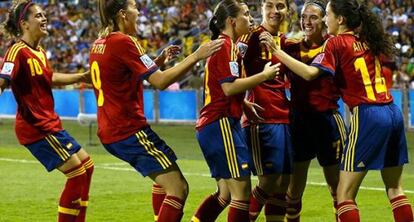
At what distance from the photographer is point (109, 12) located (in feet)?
23.1

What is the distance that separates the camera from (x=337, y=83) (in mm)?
7453

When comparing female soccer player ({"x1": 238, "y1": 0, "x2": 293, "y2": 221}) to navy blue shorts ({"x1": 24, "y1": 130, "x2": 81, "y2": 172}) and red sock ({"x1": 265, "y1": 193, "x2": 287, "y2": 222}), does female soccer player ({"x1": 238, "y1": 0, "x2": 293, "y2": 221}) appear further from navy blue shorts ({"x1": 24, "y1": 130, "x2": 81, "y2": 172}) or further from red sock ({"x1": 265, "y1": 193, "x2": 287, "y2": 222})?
navy blue shorts ({"x1": 24, "y1": 130, "x2": 81, "y2": 172})

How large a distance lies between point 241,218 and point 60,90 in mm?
19594

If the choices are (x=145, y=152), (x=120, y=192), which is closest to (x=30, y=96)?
(x=145, y=152)

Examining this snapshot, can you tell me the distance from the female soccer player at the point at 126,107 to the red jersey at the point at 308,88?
173cm

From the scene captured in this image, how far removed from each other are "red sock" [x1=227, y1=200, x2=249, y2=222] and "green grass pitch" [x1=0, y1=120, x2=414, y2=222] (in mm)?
2273

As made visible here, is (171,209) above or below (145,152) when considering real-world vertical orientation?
below

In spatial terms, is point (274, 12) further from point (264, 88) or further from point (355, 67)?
point (355, 67)

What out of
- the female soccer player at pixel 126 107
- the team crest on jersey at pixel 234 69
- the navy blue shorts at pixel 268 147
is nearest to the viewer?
the female soccer player at pixel 126 107

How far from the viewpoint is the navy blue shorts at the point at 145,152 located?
22.7 ft

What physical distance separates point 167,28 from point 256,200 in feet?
72.5

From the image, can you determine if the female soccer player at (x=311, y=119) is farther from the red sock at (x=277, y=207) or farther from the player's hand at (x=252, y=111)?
the player's hand at (x=252, y=111)

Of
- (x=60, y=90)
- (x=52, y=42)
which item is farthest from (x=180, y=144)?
(x=52, y=42)

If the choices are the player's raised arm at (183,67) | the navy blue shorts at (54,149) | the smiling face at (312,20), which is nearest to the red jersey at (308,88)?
the smiling face at (312,20)
